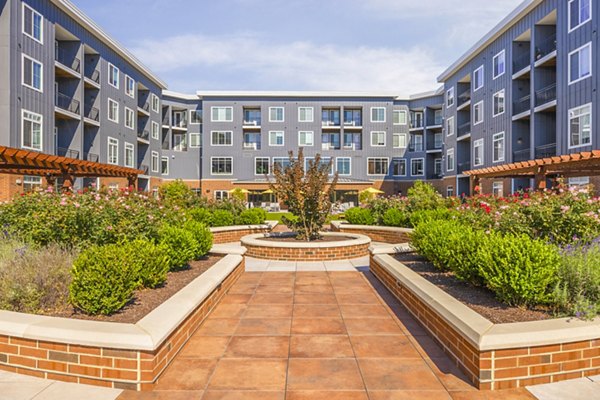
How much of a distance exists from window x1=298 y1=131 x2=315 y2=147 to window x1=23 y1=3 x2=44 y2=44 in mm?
27052

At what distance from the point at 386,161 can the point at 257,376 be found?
44473 mm

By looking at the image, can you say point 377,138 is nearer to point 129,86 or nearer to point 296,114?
point 296,114

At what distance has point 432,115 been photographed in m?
47.2

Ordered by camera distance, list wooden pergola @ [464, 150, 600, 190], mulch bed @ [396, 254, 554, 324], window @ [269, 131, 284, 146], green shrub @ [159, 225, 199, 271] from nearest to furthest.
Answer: mulch bed @ [396, 254, 554, 324], green shrub @ [159, 225, 199, 271], wooden pergola @ [464, 150, 600, 190], window @ [269, 131, 284, 146]

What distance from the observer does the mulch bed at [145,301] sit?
4820mm

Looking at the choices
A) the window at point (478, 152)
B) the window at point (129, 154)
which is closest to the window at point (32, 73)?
the window at point (129, 154)

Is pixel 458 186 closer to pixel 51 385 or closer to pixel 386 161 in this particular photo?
pixel 386 161

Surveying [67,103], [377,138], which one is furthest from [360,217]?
[377,138]

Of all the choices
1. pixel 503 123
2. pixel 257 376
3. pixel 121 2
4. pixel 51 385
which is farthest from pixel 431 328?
pixel 503 123

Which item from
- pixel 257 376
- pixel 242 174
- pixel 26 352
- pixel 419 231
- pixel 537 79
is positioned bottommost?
pixel 257 376

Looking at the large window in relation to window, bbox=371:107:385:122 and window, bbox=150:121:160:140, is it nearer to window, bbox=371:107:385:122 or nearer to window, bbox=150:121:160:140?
window, bbox=371:107:385:122

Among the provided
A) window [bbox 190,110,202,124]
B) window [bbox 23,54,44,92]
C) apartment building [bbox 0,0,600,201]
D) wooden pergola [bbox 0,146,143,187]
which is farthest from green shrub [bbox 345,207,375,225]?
window [bbox 190,110,202,124]

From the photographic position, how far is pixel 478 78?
105 feet

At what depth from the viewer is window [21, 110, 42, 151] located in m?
21.7
